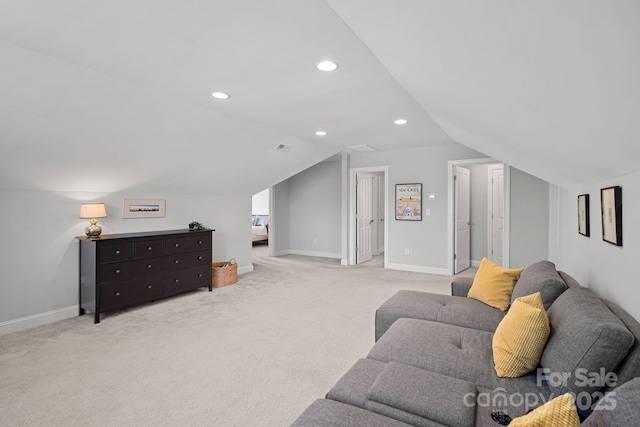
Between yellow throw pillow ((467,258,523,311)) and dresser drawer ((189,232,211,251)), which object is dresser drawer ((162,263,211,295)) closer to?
dresser drawer ((189,232,211,251))

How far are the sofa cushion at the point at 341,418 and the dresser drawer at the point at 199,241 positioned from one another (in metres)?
3.70

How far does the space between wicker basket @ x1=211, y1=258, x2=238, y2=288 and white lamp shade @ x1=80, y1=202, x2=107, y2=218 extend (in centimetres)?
174

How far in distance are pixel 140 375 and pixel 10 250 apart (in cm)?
211

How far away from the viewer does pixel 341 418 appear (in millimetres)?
1284

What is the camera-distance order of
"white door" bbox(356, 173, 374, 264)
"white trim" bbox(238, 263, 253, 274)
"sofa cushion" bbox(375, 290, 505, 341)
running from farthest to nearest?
1. "white door" bbox(356, 173, 374, 264)
2. "white trim" bbox(238, 263, 253, 274)
3. "sofa cushion" bbox(375, 290, 505, 341)

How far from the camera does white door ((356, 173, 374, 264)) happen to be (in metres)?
6.95

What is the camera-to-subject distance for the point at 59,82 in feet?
8.16

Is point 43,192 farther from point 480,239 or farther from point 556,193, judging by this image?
point 480,239

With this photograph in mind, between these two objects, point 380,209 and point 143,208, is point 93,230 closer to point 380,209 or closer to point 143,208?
point 143,208

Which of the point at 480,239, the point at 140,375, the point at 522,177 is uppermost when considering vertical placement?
the point at 522,177

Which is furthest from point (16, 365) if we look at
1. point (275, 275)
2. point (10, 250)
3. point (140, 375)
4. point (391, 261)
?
point (391, 261)

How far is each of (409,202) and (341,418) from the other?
525 centimetres

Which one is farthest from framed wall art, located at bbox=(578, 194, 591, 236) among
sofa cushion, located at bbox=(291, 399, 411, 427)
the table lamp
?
the table lamp

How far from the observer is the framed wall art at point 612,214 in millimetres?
1884
